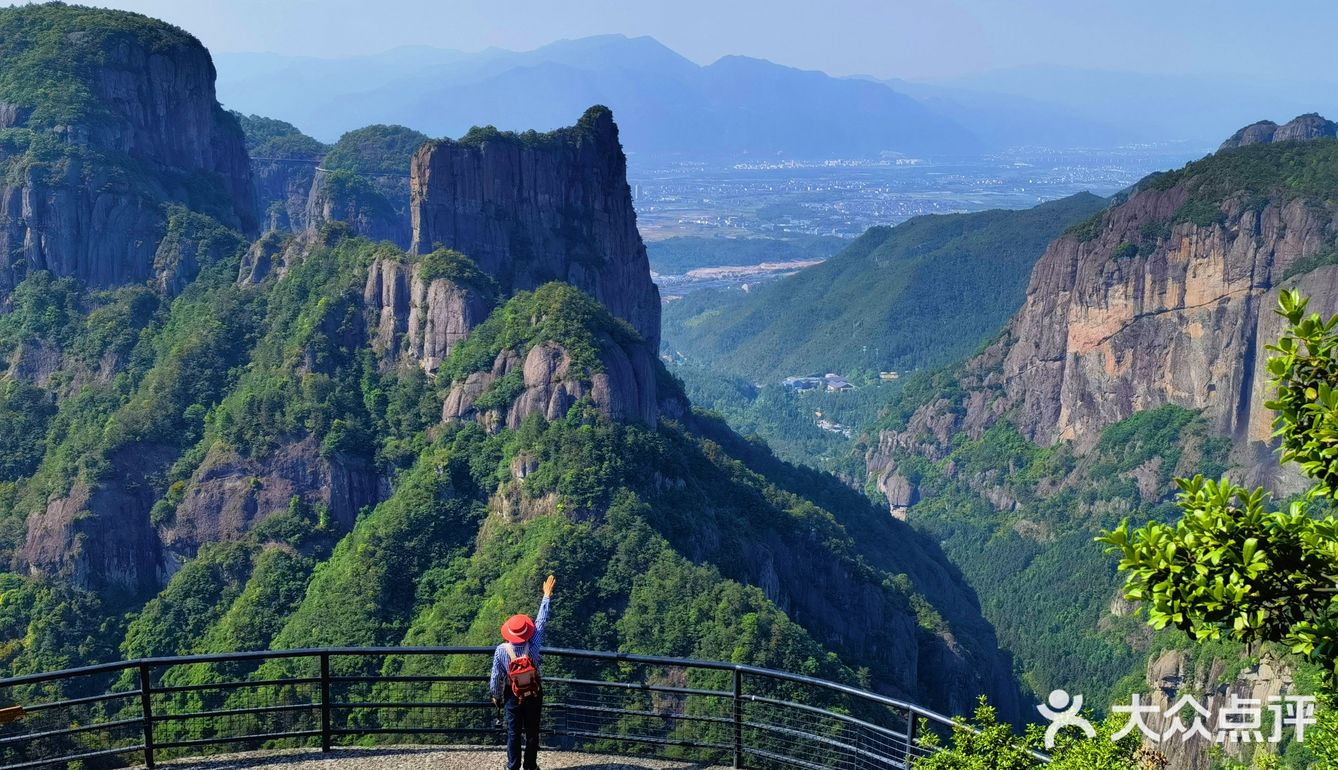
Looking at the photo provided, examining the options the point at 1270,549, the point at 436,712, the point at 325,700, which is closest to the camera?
the point at 1270,549

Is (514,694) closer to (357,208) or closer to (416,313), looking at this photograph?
(416,313)

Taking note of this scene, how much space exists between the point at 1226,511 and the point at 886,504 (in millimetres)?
135732

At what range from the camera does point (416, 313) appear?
69875 mm

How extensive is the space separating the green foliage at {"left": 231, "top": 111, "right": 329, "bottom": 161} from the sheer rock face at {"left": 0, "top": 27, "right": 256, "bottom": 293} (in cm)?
5739

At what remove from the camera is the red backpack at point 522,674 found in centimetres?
1512

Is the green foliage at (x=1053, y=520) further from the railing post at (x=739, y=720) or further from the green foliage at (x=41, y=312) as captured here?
the railing post at (x=739, y=720)

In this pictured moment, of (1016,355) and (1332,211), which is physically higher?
(1332,211)

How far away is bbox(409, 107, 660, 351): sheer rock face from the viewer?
89.1 meters

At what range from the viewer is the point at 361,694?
4706cm

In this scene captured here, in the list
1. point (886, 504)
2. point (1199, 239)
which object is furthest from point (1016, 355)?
point (1199, 239)

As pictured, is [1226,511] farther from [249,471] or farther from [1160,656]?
[1160,656]

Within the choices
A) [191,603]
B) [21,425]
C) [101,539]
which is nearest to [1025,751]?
[191,603]

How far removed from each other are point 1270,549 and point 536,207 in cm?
8408

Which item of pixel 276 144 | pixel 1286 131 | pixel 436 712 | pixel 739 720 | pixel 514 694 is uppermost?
pixel 1286 131
